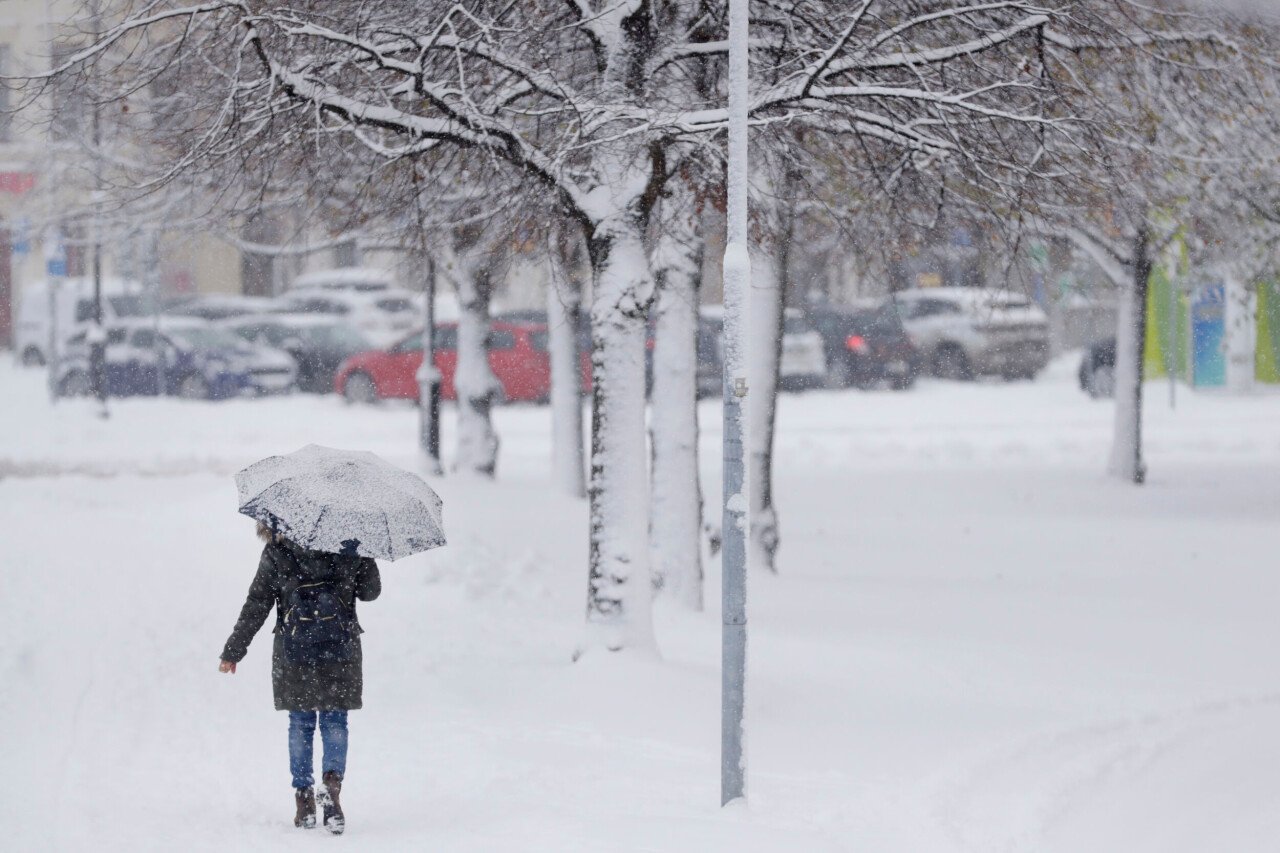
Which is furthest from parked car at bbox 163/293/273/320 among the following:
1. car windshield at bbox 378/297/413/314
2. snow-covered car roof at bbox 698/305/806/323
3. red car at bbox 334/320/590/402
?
snow-covered car roof at bbox 698/305/806/323

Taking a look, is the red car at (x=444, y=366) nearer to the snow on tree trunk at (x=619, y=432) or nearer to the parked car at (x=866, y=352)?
the parked car at (x=866, y=352)

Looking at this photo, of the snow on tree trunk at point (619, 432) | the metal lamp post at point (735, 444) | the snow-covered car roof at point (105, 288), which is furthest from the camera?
the snow-covered car roof at point (105, 288)

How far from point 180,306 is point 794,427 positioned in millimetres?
18200

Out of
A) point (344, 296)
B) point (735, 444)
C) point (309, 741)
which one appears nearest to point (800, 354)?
point (344, 296)

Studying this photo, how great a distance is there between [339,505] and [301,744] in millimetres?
969

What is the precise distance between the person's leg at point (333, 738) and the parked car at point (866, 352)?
28855 mm

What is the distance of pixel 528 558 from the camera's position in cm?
1355

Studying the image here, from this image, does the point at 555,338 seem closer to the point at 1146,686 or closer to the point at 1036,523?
the point at 1036,523

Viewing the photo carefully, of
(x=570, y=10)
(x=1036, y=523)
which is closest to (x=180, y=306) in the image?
(x=1036, y=523)

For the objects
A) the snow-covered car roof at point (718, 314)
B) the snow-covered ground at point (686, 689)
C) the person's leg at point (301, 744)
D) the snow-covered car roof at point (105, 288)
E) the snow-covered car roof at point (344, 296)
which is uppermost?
the snow-covered car roof at point (105, 288)

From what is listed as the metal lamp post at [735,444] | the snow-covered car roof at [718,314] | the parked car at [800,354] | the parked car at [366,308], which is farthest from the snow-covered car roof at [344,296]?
the metal lamp post at [735,444]

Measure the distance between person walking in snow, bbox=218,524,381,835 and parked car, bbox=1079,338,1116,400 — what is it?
2870 centimetres

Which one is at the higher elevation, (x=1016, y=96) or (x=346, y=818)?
(x=1016, y=96)

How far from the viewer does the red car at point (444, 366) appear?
103 ft
